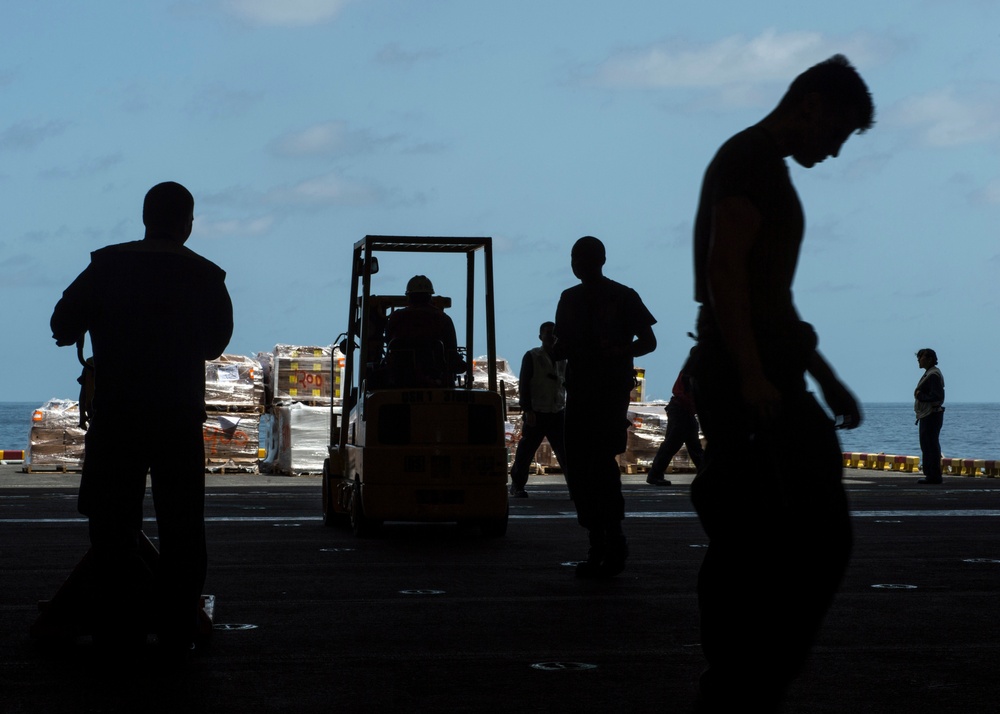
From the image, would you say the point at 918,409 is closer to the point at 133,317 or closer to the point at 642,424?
the point at 642,424

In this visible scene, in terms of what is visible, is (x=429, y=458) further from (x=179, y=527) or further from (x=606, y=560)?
(x=179, y=527)

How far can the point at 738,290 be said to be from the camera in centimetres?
299

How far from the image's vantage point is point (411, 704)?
3.83 meters

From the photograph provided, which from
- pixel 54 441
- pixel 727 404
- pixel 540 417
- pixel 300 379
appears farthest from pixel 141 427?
pixel 54 441

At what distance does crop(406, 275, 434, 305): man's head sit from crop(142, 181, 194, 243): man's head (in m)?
4.81

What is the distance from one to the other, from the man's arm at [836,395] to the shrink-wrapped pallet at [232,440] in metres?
17.0

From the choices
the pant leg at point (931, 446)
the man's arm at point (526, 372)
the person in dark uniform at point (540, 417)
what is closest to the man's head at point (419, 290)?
the man's arm at point (526, 372)

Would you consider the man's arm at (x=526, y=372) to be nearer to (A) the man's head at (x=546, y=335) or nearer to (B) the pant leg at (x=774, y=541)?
(A) the man's head at (x=546, y=335)

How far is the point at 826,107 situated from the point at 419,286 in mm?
6452

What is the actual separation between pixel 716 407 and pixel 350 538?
6451 mm

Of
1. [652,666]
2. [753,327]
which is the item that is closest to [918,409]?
[652,666]

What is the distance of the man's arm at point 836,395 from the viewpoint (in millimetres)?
3340

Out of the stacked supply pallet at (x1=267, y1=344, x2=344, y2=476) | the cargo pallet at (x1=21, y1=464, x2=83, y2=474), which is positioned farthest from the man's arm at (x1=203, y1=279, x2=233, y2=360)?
the cargo pallet at (x1=21, y1=464, x2=83, y2=474)

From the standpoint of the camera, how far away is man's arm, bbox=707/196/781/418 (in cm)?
293
